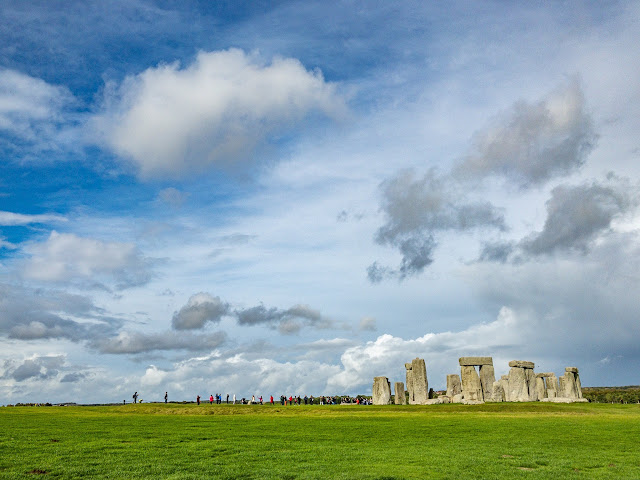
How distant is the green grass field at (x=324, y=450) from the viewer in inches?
591

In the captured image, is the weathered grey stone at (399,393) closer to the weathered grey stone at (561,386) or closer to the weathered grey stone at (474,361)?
the weathered grey stone at (474,361)

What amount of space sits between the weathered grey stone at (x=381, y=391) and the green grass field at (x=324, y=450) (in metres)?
26.2

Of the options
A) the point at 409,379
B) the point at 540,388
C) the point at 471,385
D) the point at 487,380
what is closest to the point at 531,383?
the point at 540,388

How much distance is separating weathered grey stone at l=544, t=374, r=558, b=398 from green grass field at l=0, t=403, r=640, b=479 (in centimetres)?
2690

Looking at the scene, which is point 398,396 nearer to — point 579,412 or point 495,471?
point 579,412

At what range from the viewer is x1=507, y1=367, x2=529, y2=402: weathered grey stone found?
53.1 meters

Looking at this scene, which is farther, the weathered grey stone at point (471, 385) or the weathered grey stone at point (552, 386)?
the weathered grey stone at point (552, 386)

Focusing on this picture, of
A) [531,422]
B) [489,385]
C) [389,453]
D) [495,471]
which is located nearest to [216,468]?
[389,453]

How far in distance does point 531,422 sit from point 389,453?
14.6 metres

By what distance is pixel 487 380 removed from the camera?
5219cm

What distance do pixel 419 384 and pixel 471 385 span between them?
556cm

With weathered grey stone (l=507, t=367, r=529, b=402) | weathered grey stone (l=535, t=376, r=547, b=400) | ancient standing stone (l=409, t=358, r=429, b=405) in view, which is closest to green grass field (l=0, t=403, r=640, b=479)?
ancient standing stone (l=409, t=358, r=429, b=405)

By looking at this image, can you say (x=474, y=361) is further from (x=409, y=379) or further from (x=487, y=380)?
(x=409, y=379)

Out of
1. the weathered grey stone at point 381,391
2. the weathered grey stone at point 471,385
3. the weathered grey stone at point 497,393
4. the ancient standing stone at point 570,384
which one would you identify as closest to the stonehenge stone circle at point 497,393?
the weathered grey stone at point 497,393
